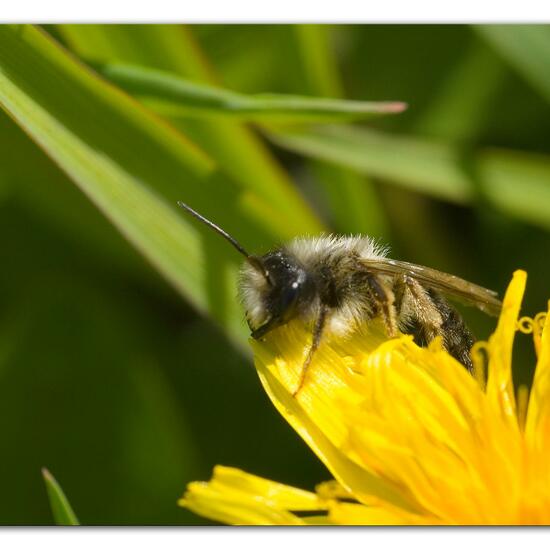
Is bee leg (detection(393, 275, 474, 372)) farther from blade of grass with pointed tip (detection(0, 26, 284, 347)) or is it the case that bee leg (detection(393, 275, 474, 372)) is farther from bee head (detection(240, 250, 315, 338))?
blade of grass with pointed tip (detection(0, 26, 284, 347))

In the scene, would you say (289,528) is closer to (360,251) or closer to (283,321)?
(283,321)

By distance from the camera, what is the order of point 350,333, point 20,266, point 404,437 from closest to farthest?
point 404,437 < point 350,333 < point 20,266

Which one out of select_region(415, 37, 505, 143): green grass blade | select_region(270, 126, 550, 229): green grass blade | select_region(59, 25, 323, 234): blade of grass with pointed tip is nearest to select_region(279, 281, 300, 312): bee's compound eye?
select_region(59, 25, 323, 234): blade of grass with pointed tip

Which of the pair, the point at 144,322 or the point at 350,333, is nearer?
the point at 350,333

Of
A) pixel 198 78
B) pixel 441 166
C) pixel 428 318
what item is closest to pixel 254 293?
A: pixel 428 318
